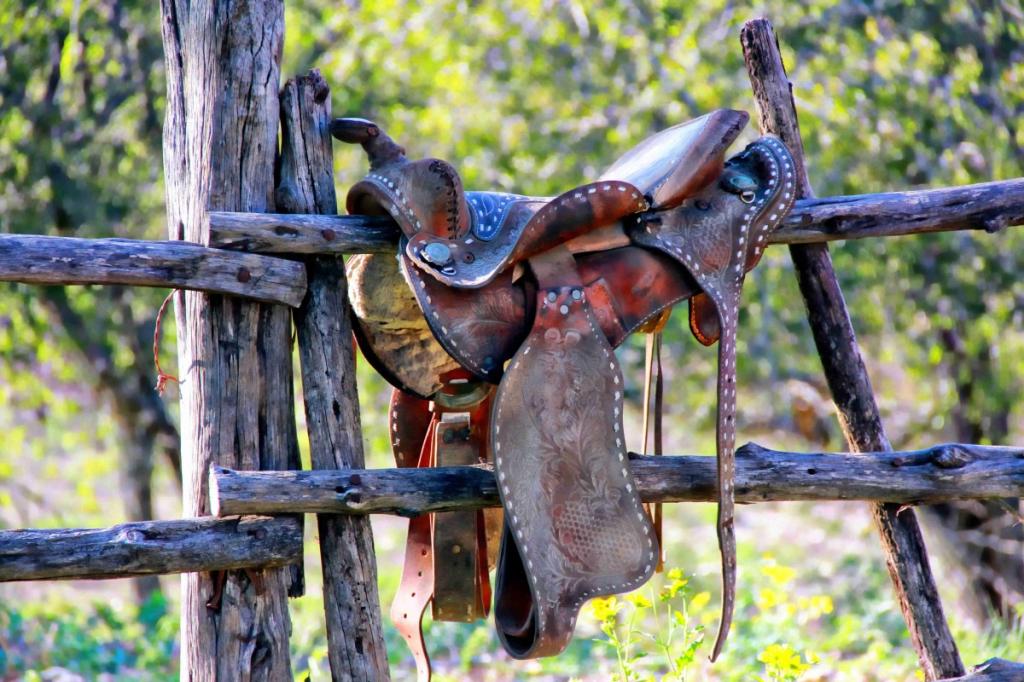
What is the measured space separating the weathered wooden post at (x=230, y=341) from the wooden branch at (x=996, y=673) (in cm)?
161

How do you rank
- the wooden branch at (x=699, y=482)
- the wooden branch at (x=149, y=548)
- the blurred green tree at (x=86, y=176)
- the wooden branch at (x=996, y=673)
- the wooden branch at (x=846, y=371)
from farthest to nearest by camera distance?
the blurred green tree at (x=86, y=176)
the wooden branch at (x=846, y=371)
the wooden branch at (x=996, y=673)
the wooden branch at (x=699, y=482)
the wooden branch at (x=149, y=548)

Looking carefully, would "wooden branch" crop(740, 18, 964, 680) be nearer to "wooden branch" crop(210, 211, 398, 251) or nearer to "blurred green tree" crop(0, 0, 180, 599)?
"wooden branch" crop(210, 211, 398, 251)

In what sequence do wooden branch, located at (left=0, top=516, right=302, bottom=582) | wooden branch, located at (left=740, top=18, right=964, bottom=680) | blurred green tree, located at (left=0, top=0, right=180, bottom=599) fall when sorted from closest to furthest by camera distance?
wooden branch, located at (left=0, top=516, right=302, bottom=582)
wooden branch, located at (left=740, top=18, right=964, bottom=680)
blurred green tree, located at (left=0, top=0, right=180, bottom=599)

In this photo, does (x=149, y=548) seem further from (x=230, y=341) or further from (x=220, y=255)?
(x=220, y=255)

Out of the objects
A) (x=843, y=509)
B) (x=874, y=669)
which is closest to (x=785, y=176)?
(x=874, y=669)

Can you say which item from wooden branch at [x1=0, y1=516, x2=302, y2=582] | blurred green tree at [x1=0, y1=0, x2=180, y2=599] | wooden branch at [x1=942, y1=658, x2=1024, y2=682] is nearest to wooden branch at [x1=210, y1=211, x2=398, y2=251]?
wooden branch at [x1=0, y1=516, x2=302, y2=582]

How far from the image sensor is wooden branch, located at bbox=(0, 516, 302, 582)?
1.94 metres

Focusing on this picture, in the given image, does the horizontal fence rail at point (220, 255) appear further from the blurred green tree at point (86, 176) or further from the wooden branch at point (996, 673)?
the blurred green tree at point (86, 176)

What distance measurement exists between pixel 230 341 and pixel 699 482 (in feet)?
3.55

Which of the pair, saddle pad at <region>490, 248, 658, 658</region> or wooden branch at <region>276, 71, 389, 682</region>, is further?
wooden branch at <region>276, 71, 389, 682</region>

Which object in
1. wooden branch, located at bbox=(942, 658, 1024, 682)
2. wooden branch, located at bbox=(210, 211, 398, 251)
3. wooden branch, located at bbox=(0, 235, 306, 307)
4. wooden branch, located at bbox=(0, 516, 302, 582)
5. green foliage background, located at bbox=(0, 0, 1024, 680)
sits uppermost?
green foliage background, located at bbox=(0, 0, 1024, 680)

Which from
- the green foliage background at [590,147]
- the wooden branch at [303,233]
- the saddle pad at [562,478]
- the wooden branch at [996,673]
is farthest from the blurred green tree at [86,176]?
the wooden branch at [996,673]

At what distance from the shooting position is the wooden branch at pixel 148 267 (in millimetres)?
1962

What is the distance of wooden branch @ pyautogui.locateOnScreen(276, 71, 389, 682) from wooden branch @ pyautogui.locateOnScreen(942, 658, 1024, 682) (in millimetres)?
1405
